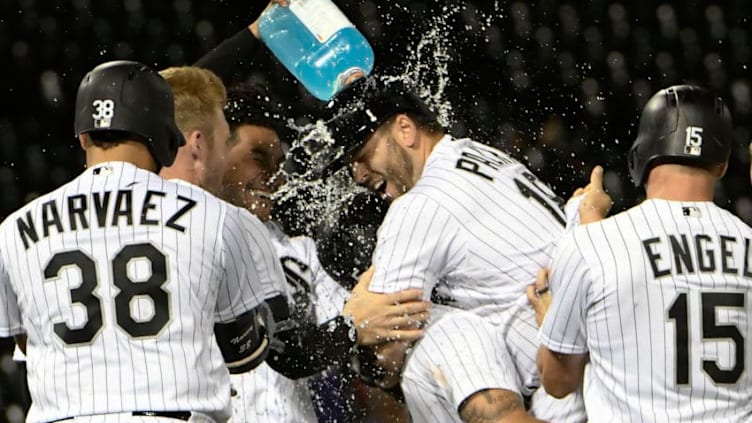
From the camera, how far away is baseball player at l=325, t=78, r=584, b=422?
11.2 feet

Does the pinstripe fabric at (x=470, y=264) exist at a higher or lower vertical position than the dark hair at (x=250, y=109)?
lower

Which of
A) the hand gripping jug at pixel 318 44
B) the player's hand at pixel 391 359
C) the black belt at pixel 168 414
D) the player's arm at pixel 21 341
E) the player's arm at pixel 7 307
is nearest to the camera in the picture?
the black belt at pixel 168 414

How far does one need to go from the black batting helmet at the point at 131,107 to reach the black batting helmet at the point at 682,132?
0.98m

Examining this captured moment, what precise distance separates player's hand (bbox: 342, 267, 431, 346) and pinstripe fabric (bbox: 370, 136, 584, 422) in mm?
27

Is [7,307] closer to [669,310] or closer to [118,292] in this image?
[118,292]

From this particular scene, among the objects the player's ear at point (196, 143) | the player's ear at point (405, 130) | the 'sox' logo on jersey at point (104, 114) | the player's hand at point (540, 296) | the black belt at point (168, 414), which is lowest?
the black belt at point (168, 414)

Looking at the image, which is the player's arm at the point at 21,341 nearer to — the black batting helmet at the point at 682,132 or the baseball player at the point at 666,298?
the baseball player at the point at 666,298

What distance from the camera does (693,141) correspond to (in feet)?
9.52

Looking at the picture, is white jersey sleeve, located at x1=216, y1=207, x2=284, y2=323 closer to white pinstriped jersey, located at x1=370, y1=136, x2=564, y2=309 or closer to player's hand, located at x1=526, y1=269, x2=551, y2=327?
white pinstriped jersey, located at x1=370, y1=136, x2=564, y2=309

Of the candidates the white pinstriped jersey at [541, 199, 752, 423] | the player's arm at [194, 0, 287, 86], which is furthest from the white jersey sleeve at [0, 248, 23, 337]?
the player's arm at [194, 0, 287, 86]

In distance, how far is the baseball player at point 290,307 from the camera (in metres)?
3.64

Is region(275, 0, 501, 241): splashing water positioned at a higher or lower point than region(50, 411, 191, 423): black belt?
higher

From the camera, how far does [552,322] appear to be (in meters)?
2.93

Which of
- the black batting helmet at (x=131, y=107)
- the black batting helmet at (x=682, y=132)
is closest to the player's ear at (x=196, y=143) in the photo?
the black batting helmet at (x=131, y=107)
